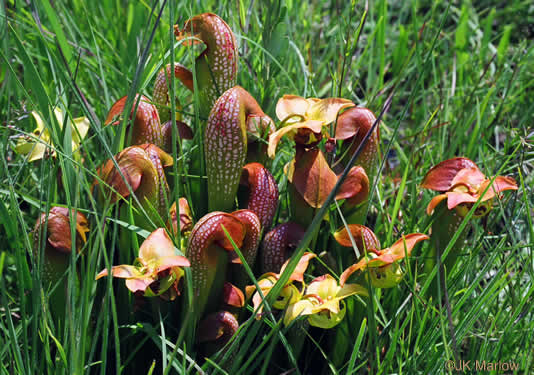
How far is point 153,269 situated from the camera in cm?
96

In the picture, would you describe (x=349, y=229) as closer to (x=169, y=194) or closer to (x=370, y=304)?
(x=370, y=304)

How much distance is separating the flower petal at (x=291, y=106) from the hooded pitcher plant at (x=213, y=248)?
242 mm

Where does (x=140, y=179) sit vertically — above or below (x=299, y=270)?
above

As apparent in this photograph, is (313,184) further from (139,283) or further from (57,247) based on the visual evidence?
(57,247)

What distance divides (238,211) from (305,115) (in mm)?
264

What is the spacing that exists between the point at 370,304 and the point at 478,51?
1772mm

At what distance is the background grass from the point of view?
3.22 feet

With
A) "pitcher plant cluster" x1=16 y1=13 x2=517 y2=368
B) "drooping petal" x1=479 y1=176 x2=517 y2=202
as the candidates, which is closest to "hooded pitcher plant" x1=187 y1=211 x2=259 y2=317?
"pitcher plant cluster" x1=16 y1=13 x2=517 y2=368

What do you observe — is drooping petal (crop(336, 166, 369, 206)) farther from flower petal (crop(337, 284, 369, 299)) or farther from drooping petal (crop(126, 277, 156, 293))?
drooping petal (crop(126, 277, 156, 293))

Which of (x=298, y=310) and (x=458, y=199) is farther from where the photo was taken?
(x=458, y=199)

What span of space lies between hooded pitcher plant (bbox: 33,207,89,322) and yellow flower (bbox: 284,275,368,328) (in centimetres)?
48

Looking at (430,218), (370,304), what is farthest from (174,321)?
(430,218)

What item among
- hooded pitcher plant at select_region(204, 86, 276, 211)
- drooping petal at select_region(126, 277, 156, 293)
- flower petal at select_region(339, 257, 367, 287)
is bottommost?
flower petal at select_region(339, 257, 367, 287)

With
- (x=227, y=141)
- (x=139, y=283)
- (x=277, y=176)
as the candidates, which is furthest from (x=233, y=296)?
(x=277, y=176)
